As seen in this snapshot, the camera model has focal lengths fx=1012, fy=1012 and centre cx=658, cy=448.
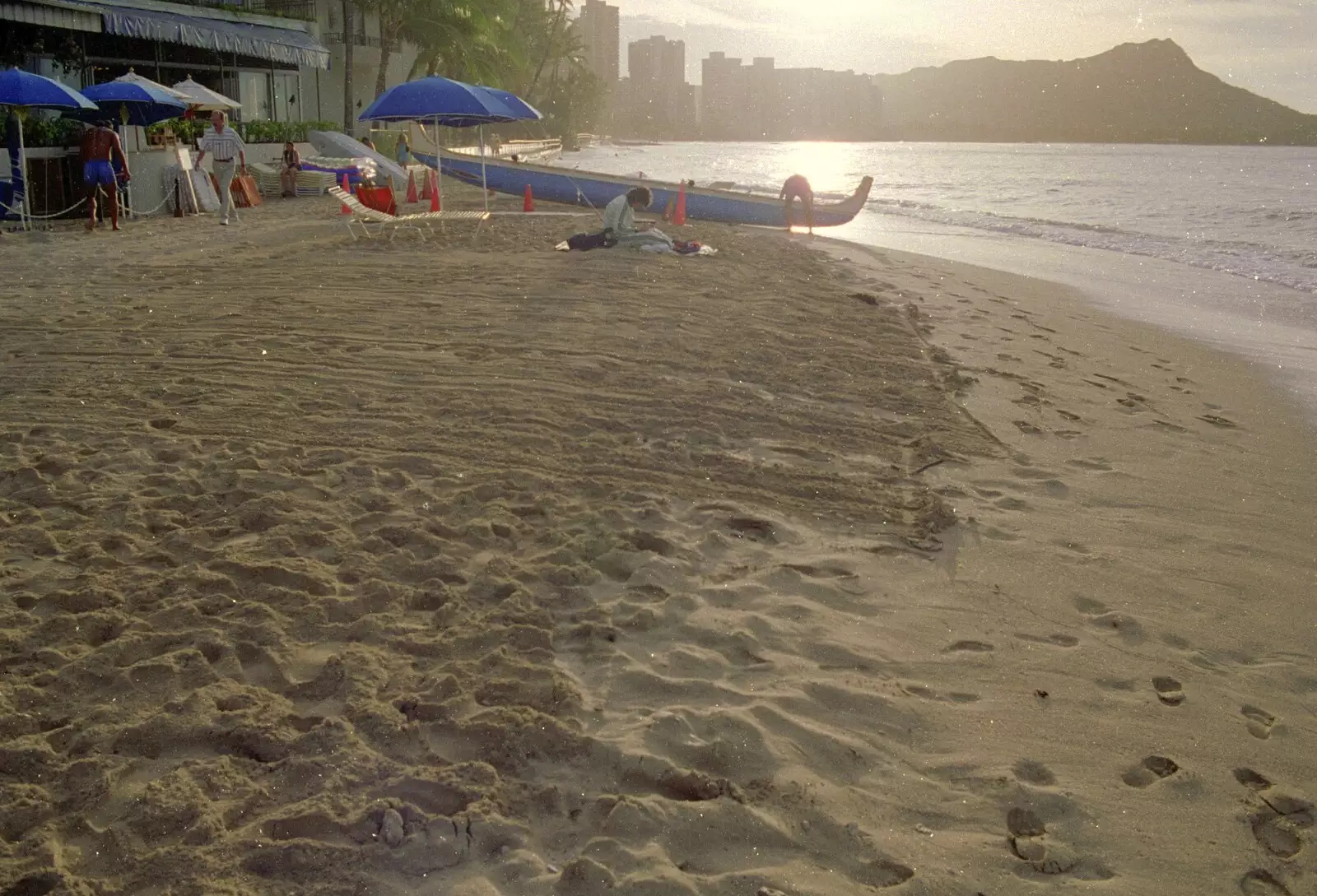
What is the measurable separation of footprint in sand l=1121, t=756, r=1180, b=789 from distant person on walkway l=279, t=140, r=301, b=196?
66.6 ft

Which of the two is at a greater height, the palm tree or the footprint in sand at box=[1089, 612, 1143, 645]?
the palm tree

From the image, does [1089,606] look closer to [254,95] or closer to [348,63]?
[254,95]

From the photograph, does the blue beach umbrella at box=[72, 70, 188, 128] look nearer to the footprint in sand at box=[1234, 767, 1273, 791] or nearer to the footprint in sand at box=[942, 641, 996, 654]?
the footprint in sand at box=[942, 641, 996, 654]

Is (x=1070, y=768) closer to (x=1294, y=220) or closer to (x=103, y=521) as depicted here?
(x=103, y=521)

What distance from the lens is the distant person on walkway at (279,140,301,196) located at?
20125 millimetres

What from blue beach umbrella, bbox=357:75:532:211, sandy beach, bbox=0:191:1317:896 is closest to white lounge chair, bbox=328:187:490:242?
blue beach umbrella, bbox=357:75:532:211

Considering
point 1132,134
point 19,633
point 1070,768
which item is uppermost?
point 1132,134

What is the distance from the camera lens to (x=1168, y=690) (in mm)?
3250

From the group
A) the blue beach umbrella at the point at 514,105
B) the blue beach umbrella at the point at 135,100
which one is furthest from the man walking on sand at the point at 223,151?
the blue beach umbrella at the point at 514,105

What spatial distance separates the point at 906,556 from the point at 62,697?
2.99 meters

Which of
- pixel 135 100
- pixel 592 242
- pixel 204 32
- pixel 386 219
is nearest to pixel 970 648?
pixel 592 242

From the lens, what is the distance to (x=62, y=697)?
9.32ft

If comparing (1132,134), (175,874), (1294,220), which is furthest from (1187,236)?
(1132,134)

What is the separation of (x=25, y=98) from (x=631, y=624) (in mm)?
12768
